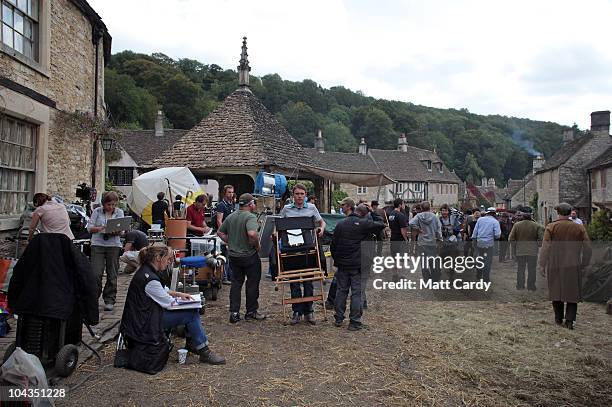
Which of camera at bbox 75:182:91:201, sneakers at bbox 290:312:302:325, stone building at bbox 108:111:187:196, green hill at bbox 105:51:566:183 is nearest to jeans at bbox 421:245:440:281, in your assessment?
sneakers at bbox 290:312:302:325

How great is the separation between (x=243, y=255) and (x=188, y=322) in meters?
1.82

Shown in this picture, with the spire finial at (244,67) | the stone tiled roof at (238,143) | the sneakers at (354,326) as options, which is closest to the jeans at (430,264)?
the sneakers at (354,326)

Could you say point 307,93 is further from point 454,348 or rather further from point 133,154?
point 454,348

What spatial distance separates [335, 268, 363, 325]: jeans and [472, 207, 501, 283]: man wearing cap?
14.7 ft

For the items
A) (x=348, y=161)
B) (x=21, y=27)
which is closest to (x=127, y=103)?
(x=348, y=161)

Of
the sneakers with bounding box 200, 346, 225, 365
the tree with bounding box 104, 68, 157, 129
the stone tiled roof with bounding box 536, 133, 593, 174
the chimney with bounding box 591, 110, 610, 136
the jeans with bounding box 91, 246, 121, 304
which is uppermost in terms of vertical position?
the tree with bounding box 104, 68, 157, 129

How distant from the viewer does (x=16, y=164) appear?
9.39m

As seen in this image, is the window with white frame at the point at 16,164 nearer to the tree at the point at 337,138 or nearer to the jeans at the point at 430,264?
the jeans at the point at 430,264

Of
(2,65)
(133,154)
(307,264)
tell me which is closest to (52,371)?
(307,264)

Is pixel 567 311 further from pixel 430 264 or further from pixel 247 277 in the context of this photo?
pixel 247 277

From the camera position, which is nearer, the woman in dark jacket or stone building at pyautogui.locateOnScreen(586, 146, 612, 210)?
the woman in dark jacket

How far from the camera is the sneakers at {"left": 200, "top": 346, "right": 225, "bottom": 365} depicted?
5.26 meters

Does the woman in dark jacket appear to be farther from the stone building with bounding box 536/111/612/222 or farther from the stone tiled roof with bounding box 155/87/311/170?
the stone building with bounding box 536/111/612/222

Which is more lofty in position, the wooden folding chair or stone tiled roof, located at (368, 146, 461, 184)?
stone tiled roof, located at (368, 146, 461, 184)
